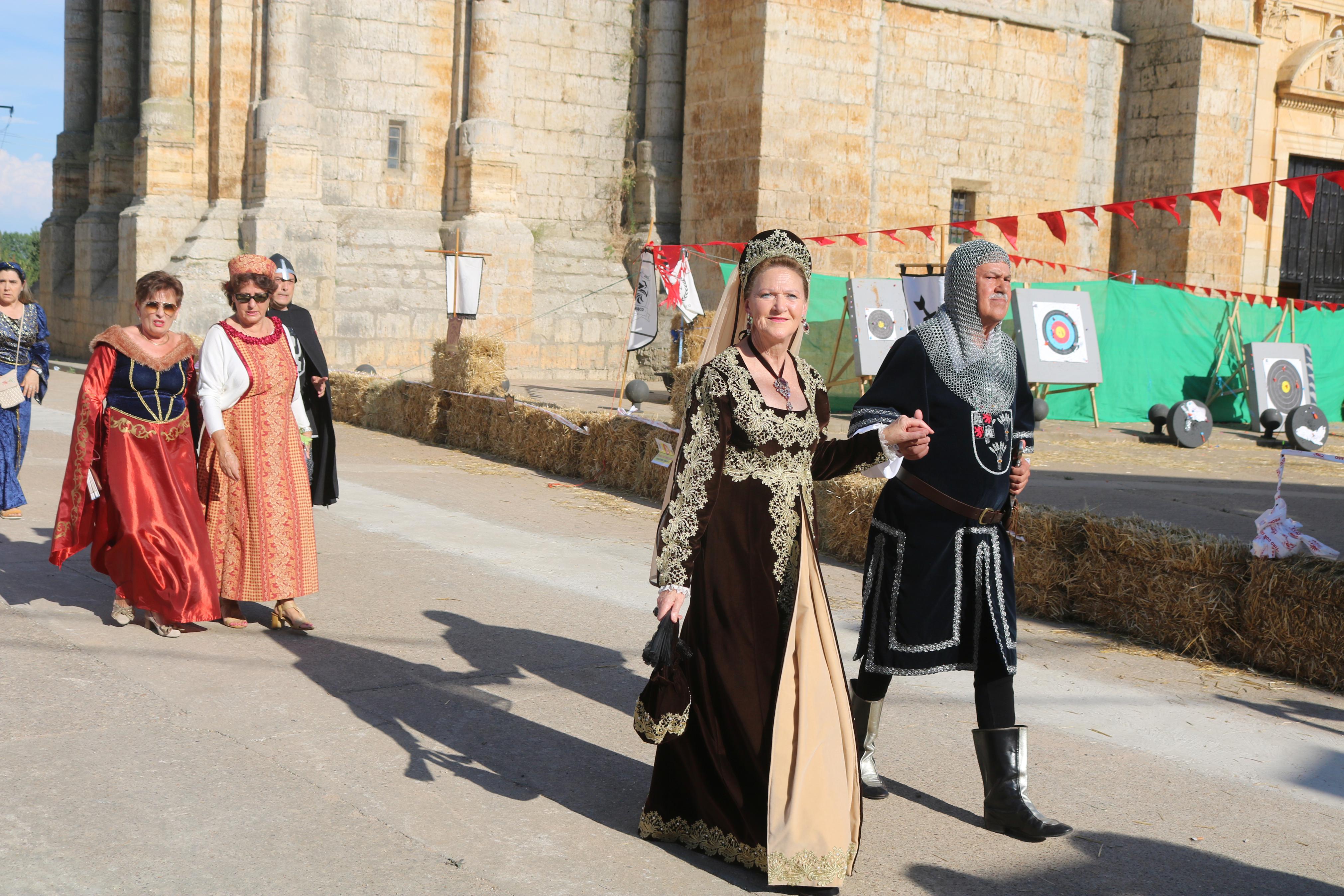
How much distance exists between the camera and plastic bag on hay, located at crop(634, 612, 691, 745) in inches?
141

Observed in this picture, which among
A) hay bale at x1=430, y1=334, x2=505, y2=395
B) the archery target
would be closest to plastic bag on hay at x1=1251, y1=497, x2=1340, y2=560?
hay bale at x1=430, y1=334, x2=505, y2=395

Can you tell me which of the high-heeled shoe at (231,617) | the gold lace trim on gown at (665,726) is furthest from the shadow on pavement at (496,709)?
the gold lace trim on gown at (665,726)

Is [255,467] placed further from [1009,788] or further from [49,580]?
[1009,788]

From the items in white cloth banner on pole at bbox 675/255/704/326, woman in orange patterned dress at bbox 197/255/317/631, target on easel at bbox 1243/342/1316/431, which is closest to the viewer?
woman in orange patterned dress at bbox 197/255/317/631

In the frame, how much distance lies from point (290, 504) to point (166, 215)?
14.4 metres

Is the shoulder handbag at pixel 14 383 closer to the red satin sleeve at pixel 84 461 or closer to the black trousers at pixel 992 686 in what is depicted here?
the red satin sleeve at pixel 84 461

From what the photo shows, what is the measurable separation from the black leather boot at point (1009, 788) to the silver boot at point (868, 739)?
1.23 ft

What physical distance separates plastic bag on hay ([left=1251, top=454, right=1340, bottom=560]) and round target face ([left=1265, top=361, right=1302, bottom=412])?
12.3m

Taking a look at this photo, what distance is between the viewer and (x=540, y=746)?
4.59 m

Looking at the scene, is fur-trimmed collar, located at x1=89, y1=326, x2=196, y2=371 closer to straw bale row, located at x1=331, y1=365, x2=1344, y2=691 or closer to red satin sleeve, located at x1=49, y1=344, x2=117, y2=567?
red satin sleeve, located at x1=49, y1=344, x2=117, y2=567

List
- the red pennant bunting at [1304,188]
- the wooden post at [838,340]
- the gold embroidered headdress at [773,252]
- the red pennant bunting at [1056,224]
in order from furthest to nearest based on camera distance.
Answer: the wooden post at [838,340] < the red pennant bunting at [1056,224] < the red pennant bunting at [1304,188] < the gold embroidered headdress at [773,252]

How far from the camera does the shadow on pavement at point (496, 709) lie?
4.19 meters

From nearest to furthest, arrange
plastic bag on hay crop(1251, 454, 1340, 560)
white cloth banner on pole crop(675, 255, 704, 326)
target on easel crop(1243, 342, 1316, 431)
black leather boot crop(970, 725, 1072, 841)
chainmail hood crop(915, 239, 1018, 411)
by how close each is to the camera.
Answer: black leather boot crop(970, 725, 1072, 841), chainmail hood crop(915, 239, 1018, 411), plastic bag on hay crop(1251, 454, 1340, 560), white cloth banner on pole crop(675, 255, 704, 326), target on easel crop(1243, 342, 1316, 431)

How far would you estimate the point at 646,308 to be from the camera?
13.9 metres
